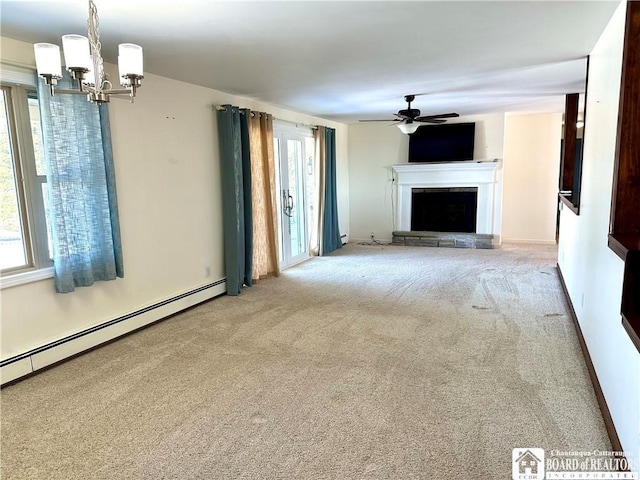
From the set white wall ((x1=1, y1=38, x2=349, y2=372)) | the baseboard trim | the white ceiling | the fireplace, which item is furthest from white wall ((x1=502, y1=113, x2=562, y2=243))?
white wall ((x1=1, y1=38, x2=349, y2=372))

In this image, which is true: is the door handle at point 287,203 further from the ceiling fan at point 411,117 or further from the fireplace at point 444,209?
the fireplace at point 444,209

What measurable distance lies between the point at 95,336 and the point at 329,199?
467 cm

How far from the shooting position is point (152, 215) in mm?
4055

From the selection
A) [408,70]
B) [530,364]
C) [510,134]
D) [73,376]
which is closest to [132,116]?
[73,376]

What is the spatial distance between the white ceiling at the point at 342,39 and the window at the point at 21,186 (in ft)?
1.58

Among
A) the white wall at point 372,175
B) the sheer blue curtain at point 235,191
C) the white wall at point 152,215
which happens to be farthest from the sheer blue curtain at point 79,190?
the white wall at point 372,175

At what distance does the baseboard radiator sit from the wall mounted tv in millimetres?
4837

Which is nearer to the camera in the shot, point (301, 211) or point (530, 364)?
point (530, 364)

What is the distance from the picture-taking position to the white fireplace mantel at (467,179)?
758 centimetres

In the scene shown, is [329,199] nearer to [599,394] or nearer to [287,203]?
[287,203]

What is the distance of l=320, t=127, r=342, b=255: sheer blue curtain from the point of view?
7.33 metres

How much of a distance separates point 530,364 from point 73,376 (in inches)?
129

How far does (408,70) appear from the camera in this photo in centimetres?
400

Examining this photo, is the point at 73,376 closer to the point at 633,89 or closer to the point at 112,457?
the point at 112,457
